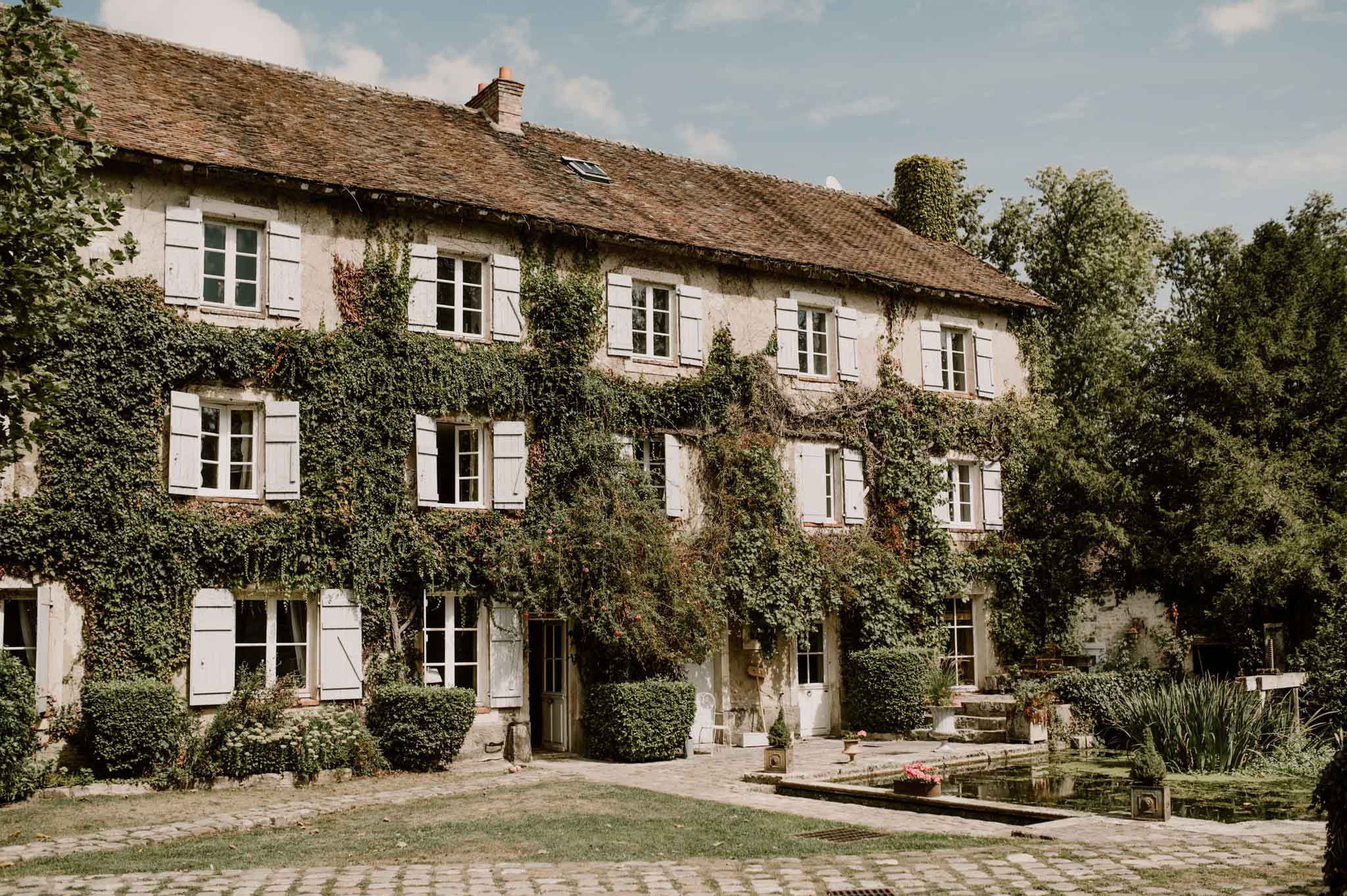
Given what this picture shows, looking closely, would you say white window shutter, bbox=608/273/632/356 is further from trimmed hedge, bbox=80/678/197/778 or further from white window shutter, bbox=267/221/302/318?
trimmed hedge, bbox=80/678/197/778

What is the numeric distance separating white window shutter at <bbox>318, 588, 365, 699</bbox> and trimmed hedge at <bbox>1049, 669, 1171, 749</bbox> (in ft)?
33.8

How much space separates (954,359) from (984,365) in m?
0.54

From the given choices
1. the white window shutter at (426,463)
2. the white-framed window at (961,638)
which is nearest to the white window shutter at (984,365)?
the white-framed window at (961,638)

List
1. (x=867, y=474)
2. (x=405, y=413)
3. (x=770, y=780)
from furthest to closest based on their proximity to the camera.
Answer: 1. (x=867, y=474)
2. (x=405, y=413)
3. (x=770, y=780)

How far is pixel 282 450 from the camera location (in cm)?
1551

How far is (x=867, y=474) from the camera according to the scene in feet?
68.0

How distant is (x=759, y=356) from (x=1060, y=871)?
11.9 m

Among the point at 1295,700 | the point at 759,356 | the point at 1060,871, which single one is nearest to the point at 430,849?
the point at 1060,871

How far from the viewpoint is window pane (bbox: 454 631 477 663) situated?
659 inches

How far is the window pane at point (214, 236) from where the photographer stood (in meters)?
15.8

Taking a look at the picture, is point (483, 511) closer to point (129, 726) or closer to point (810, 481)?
point (129, 726)

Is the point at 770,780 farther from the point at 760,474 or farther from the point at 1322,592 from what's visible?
the point at 1322,592

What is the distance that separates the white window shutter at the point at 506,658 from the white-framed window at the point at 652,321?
453cm

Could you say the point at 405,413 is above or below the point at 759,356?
below
